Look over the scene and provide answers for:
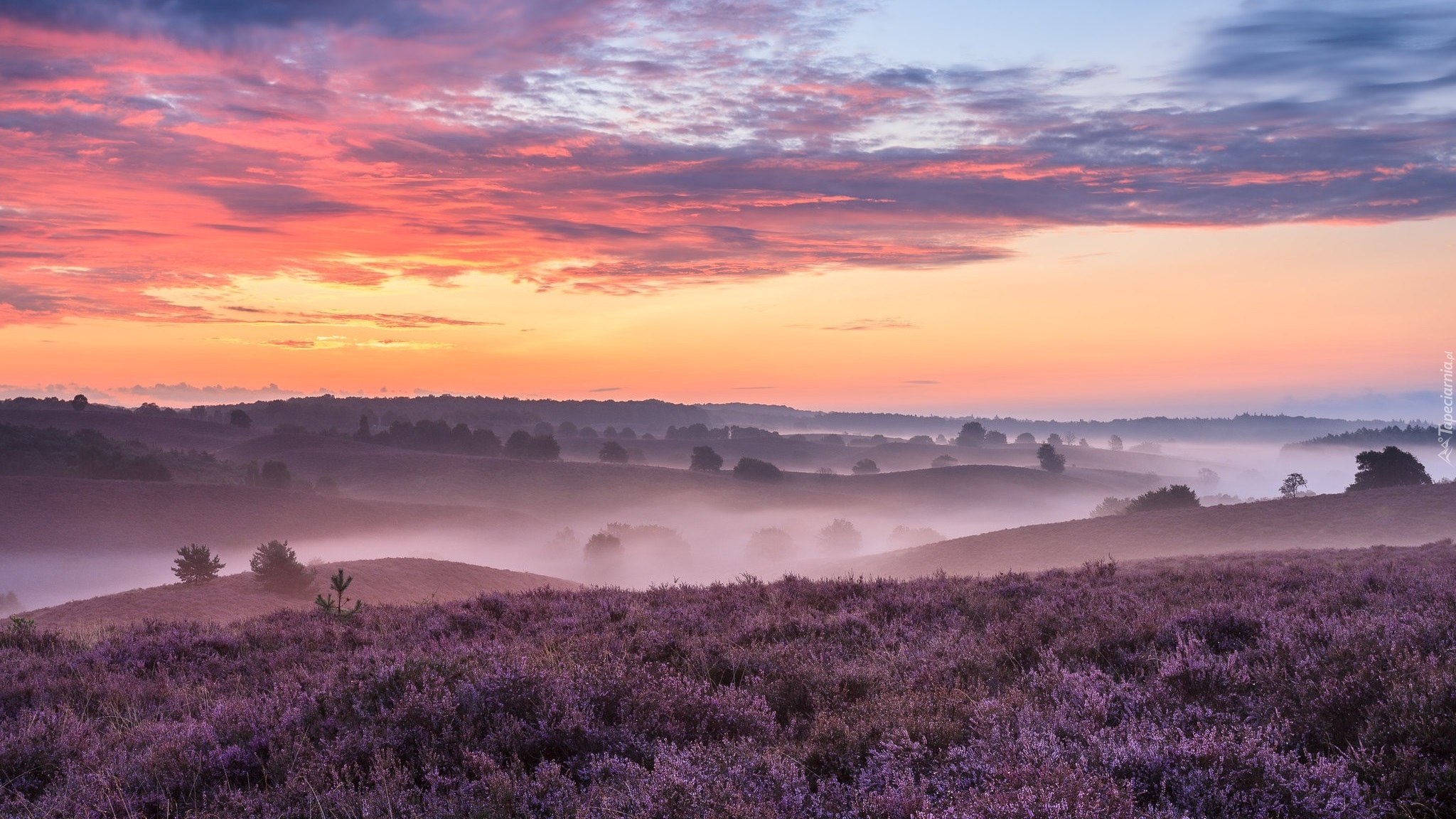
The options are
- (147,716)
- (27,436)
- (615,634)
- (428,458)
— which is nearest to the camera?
(147,716)

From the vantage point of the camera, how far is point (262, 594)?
2789cm

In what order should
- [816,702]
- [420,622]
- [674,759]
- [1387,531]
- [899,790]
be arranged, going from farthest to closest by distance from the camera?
1. [1387,531]
2. [420,622]
3. [816,702]
4. [674,759]
5. [899,790]

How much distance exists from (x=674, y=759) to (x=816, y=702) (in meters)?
1.71

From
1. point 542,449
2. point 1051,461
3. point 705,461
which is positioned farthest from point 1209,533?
point 1051,461

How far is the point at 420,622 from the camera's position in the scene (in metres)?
10.4

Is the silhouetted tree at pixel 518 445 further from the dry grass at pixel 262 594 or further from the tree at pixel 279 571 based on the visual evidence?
the tree at pixel 279 571

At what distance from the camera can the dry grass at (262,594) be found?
A: 21703mm

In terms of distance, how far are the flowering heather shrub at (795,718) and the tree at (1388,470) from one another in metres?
71.8

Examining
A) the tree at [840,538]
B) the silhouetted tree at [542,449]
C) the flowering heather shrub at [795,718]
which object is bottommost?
the tree at [840,538]

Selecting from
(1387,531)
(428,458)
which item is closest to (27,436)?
(428,458)

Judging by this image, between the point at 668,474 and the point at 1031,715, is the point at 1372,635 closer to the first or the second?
the point at 1031,715

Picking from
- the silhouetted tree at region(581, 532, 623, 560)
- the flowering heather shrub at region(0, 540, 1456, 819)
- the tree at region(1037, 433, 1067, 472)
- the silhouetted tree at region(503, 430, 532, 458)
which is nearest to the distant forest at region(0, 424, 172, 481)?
the silhouetted tree at region(581, 532, 623, 560)

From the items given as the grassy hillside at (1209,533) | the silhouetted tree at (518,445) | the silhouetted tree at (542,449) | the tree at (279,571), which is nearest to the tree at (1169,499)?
the grassy hillside at (1209,533)

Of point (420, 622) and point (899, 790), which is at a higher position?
point (899, 790)
